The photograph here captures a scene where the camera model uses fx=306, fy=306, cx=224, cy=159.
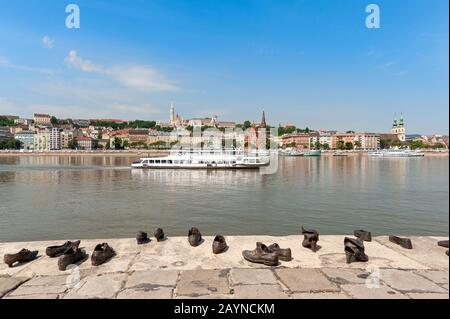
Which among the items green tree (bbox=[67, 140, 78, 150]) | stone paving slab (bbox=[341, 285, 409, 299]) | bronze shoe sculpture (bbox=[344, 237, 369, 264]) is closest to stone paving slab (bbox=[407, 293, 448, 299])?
stone paving slab (bbox=[341, 285, 409, 299])

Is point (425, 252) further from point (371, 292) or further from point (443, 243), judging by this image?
point (371, 292)

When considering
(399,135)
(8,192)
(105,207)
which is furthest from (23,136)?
(399,135)

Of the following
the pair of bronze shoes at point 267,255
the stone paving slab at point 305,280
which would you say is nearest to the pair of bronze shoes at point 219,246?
the pair of bronze shoes at point 267,255

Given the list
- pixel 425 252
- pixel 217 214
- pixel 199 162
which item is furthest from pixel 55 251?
pixel 199 162

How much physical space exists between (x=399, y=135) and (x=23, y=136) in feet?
687

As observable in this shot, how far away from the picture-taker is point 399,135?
18000cm

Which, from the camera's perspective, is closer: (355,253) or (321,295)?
(321,295)

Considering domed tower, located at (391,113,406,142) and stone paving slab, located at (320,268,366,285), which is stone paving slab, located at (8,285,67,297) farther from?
domed tower, located at (391,113,406,142)

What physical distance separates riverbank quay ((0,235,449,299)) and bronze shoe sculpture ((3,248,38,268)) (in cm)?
12

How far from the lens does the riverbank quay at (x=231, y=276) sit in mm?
4754

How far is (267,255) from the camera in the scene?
599cm

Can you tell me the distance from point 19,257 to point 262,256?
4.86 meters

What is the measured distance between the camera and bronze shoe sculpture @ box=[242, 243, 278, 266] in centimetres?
590

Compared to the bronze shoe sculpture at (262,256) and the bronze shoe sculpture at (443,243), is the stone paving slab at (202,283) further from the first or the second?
the bronze shoe sculpture at (443,243)
